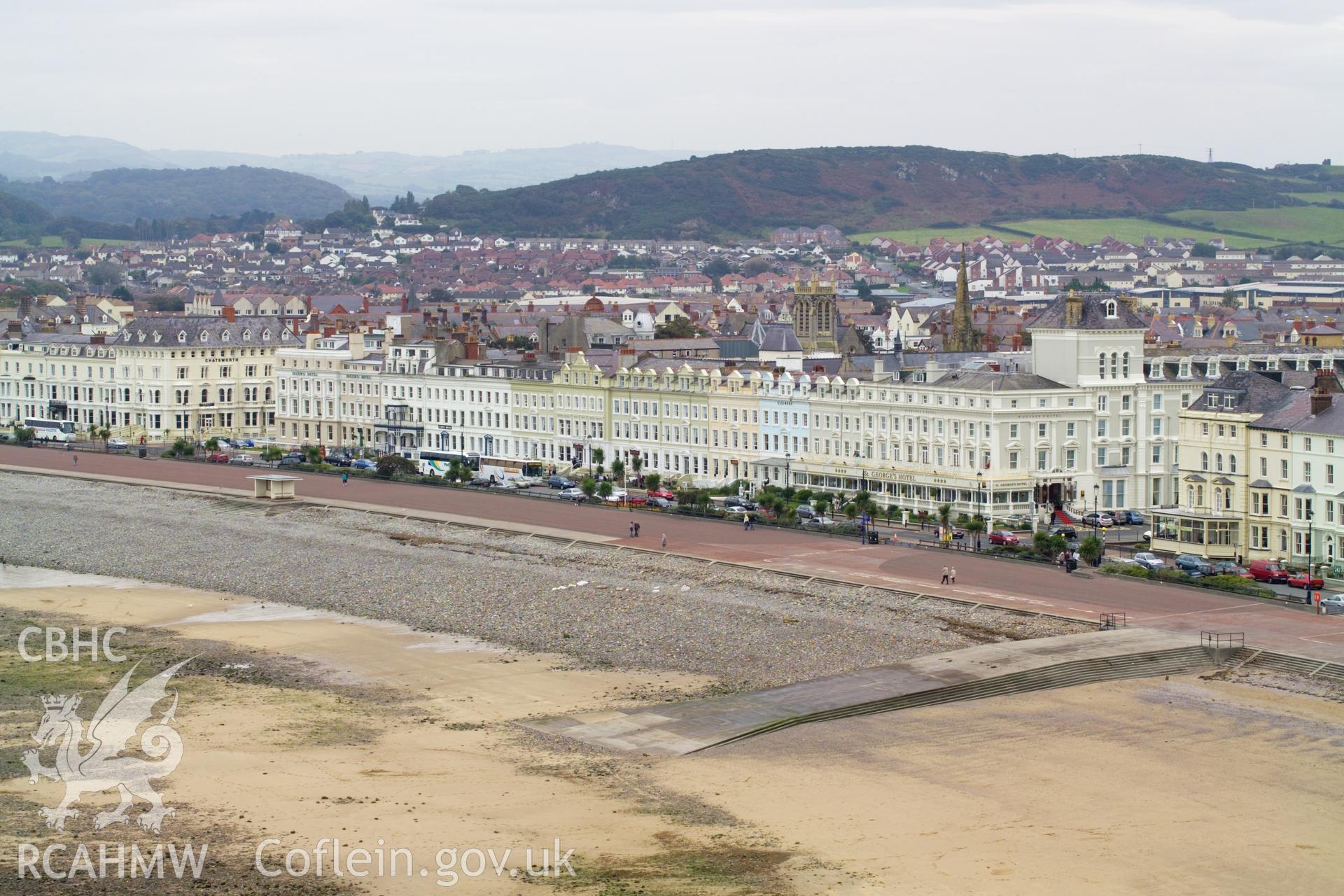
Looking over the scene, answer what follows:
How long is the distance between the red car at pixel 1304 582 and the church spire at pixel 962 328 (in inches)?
1787

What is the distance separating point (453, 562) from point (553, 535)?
5.03 m

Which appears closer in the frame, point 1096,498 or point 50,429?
point 1096,498

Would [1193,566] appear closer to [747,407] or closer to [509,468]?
[747,407]

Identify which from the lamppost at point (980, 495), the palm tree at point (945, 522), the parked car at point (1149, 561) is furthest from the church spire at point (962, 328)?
the parked car at point (1149, 561)

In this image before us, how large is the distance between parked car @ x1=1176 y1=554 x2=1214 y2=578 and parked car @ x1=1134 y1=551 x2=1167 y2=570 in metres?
0.50

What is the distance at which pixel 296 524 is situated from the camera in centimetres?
7350

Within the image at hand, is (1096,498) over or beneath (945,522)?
over

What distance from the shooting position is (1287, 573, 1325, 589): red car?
53750 millimetres

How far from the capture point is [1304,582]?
5438 cm

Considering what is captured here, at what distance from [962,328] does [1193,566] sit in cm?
4989

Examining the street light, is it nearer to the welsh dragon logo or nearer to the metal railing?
the metal railing

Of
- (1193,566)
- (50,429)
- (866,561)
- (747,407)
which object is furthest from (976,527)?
(50,429)

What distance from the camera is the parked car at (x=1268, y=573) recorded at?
5541 centimetres

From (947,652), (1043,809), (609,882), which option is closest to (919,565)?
(947,652)
